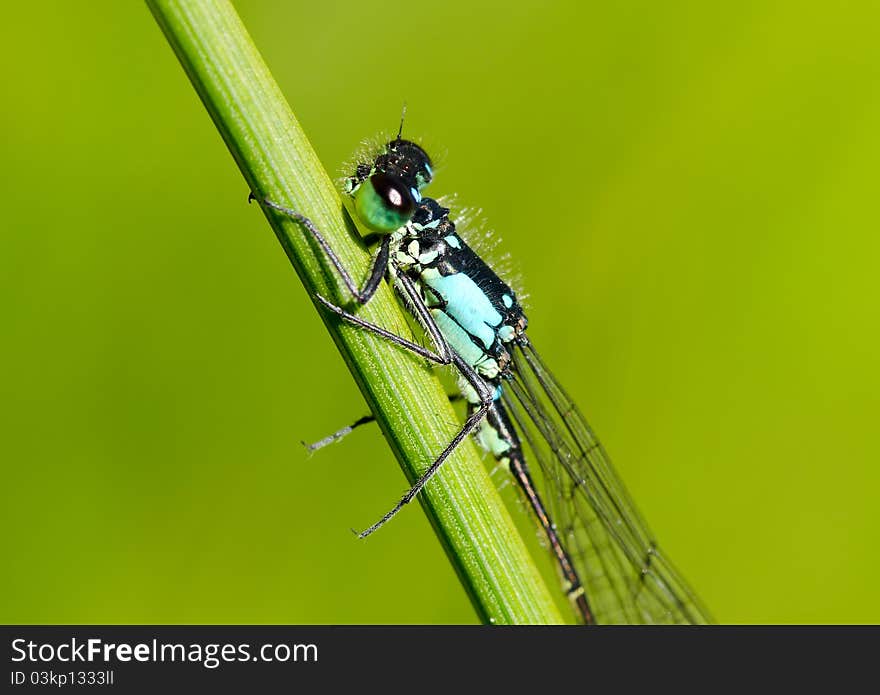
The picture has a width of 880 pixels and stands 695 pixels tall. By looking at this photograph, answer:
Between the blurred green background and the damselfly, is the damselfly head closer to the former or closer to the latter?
the damselfly

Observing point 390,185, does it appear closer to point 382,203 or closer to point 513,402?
point 382,203

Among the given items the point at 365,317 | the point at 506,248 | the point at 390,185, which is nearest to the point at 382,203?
the point at 390,185

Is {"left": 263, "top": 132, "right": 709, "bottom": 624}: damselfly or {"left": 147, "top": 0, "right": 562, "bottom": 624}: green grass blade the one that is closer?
{"left": 147, "top": 0, "right": 562, "bottom": 624}: green grass blade

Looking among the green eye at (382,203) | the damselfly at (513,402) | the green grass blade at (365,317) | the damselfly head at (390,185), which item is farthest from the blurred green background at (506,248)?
the green grass blade at (365,317)

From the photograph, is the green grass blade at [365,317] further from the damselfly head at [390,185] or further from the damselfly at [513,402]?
the damselfly head at [390,185]

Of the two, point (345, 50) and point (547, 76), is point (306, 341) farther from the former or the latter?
point (547, 76)

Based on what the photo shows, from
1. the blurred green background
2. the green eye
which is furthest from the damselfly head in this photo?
the blurred green background
